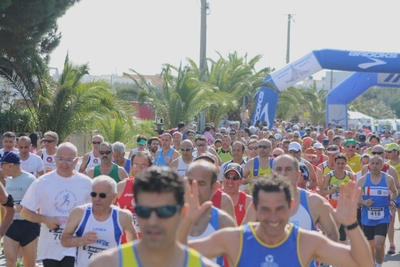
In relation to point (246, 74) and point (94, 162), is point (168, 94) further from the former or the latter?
point (94, 162)

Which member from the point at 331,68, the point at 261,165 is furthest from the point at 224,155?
the point at 331,68

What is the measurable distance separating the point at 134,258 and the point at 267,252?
3.96 feet

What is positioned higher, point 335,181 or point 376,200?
point 335,181

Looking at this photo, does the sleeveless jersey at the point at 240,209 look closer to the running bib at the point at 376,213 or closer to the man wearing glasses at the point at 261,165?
the man wearing glasses at the point at 261,165

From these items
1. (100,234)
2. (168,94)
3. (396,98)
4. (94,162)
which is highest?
(396,98)

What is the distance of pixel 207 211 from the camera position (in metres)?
5.42

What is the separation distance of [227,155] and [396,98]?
340 feet

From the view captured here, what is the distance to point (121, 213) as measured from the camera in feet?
21.3

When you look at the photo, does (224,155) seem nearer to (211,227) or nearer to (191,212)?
(211,227)

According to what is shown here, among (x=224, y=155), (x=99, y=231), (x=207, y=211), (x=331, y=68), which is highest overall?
(x=331, y=68)

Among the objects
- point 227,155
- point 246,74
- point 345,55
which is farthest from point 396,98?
point 227,155

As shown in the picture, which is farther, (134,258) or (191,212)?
(191,212)

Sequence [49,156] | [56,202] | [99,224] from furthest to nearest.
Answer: [49,156] → [56,202] → [99,224]

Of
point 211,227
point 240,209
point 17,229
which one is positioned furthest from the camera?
point 17,229
